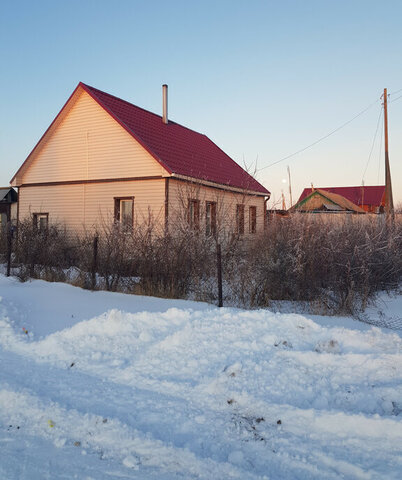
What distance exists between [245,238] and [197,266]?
2.37 meters

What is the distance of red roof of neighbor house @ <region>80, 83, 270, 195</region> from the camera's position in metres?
15.5

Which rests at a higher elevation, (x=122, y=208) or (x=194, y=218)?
(x=122, y=208)

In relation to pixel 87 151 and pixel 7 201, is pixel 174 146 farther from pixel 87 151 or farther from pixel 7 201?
pixel 7 201

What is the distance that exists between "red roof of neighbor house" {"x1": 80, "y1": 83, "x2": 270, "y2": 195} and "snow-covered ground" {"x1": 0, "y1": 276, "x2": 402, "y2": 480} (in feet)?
31.4

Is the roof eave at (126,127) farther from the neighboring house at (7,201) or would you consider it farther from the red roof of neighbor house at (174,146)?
the neighboring house at (7,201)

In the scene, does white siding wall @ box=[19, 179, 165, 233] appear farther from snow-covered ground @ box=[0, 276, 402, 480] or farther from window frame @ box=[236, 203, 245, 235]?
snow-covered ground @ box=[0, 276, 402, 480]

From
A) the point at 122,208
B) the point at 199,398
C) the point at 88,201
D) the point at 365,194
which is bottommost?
the point at 199,398

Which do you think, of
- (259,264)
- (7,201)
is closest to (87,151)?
(259,264)

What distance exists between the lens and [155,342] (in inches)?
212

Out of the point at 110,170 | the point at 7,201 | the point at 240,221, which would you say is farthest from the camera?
the point at 7,201

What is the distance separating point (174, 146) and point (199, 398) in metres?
14.7

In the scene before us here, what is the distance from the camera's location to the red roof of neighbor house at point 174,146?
611 inches

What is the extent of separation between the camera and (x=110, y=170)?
1623 cm

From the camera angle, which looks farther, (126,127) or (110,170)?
(110,170)
